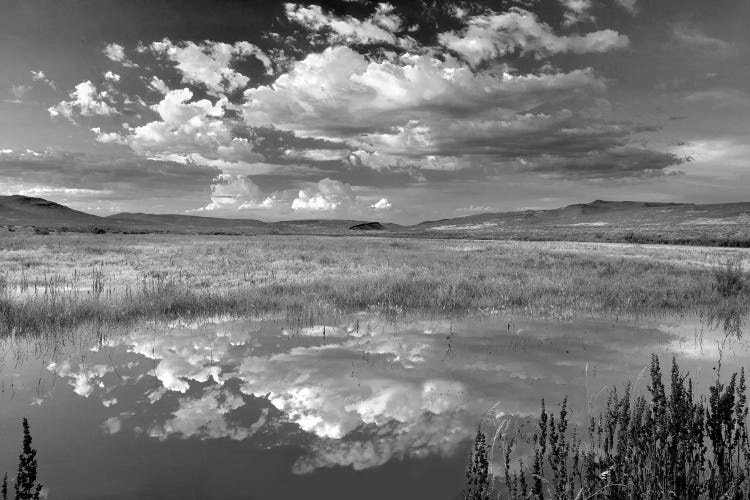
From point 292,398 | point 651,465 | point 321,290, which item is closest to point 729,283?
point 321,290

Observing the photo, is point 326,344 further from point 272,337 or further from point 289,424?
point 289,424

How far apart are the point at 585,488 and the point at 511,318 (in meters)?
9.80

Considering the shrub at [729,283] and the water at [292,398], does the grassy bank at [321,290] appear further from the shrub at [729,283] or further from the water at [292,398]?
the water at [292,398]

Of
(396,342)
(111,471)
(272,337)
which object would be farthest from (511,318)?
(111,471)

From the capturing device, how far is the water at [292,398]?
4867 millimetres

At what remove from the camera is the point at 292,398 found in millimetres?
6852

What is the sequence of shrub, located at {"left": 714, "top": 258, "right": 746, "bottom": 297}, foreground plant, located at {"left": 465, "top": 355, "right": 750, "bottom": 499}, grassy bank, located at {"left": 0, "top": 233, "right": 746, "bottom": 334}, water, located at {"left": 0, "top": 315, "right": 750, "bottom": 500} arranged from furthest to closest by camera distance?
shrub, located at {"left": 714, "top": 258, "right": 746, "bottom": 297} < grassy bank, located at {"left": 0, "top": 233, "right": 746, "bottom": 334} < water, located at {"left": 0, "top": 315, "right": 750, "bottom": 500} < foreground plant, located at {"left": 465, "top": 355, "right": 750, "bottom": 499}

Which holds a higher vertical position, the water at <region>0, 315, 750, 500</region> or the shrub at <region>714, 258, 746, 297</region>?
the shrub at <region>714, 258, 746, 297</region>

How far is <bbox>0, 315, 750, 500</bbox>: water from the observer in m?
4.87

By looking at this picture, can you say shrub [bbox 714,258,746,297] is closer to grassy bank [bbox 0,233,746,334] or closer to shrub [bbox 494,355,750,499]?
grassy bank [bbox 0,233,746,334]

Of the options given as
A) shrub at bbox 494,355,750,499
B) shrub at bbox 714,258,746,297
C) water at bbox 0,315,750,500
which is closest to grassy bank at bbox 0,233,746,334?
shrub at bbox 714,258,746,297

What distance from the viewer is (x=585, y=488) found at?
160 inches

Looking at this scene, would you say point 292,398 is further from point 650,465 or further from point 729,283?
point 729,283

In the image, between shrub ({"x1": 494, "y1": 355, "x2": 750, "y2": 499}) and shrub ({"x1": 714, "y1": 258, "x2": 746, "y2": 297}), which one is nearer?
shrub ({"x1": 494, "y1": 355, "x2": 750, "y2": 499})
